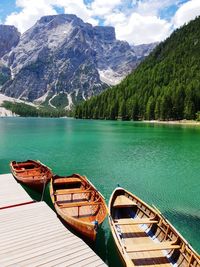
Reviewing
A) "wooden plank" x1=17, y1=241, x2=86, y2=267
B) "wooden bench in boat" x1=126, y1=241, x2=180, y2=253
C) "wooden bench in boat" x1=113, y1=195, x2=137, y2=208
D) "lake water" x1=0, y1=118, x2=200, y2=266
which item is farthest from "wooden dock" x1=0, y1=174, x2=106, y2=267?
"wooden bench in boat" x1=113, y1=195, x2=137, y2=208

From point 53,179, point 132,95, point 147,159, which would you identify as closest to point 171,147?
point 147,159

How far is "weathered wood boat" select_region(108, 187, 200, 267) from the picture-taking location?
13.5 meters

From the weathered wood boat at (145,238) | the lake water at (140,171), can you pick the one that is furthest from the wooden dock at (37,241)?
the lake water at (140,171)

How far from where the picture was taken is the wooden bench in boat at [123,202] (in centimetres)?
1983

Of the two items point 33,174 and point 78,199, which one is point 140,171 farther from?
point 78,199

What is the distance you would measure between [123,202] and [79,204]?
307 centimetres

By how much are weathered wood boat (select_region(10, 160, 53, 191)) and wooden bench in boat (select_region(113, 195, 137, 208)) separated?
861cm

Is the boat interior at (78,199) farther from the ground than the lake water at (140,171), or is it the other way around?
the boat interior at (78,199)

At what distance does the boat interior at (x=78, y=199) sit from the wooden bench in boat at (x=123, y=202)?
1.09 metres

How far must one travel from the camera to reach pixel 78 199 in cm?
2308

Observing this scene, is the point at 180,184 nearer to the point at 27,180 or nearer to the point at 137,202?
the point at 137,202

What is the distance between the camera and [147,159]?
151 feet

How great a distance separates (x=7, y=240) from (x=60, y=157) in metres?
33.4

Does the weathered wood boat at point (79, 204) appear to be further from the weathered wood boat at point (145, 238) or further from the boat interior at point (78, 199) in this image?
the weathered wood boat at point (145, 238)
